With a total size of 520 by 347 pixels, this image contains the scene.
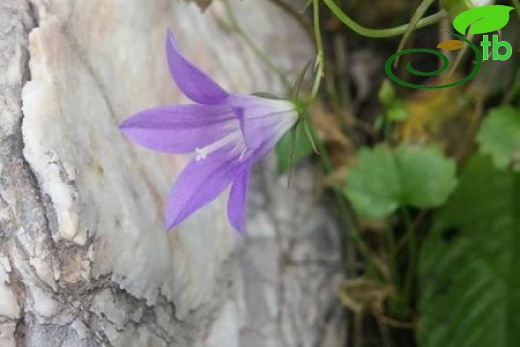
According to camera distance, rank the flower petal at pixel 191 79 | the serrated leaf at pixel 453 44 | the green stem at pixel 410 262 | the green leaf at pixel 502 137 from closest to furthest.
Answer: the flower petal at pixel 191 79, the serrated leaf at pixel 453 44, the green leaf at pixel 502 137, the green stem at pixel 410 262

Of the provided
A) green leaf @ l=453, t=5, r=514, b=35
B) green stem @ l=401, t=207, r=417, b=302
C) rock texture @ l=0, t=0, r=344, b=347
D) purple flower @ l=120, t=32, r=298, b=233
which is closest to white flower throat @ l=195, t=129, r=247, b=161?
purple flower @ l=120, t=32, r=298, b=233

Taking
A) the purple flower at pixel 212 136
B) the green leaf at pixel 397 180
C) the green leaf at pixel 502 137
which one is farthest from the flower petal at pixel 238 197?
the green leaf at pixel 502 137

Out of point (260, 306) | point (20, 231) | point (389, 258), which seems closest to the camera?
point (20, 231)

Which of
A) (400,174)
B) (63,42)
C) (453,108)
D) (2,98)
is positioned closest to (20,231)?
(2,98)

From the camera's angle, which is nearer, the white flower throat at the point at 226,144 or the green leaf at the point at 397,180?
the white flower throat at the point at 226,144

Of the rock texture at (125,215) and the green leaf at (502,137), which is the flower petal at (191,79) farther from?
the green leaf at (502,137)

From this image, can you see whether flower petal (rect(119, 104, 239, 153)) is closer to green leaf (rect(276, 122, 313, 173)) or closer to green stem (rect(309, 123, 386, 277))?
green leaf (rect(276, 122, 313, 173))

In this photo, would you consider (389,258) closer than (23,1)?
No

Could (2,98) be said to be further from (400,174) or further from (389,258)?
(389,258)
